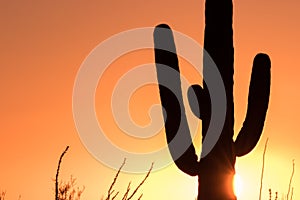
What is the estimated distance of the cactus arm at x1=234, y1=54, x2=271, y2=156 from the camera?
727cm

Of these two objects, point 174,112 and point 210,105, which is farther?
point 210,105

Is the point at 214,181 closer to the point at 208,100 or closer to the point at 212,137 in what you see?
the point at 212,137

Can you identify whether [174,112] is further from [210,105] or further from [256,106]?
[256,106]

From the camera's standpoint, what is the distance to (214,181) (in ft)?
23.4

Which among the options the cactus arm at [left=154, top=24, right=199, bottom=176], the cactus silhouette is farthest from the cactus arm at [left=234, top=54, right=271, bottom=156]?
the cactus arm at [left=154, top=24, right=199, bottom=176]

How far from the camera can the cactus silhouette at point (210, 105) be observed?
281 inches

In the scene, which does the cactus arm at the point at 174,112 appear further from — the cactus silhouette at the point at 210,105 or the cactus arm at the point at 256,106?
the cactus arm at the point at 256,106

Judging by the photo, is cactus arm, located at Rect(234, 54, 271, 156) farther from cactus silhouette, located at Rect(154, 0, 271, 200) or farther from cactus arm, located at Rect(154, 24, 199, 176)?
cactus arm, located at Rect(154, 24, 199, 176)

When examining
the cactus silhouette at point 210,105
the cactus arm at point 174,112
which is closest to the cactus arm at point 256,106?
the cactus silhouette at point 210,105

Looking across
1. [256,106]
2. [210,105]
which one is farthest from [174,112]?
[256,106]

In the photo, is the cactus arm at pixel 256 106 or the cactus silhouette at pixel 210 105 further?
the cactus arm at pixel 256 106

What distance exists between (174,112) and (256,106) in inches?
42.0

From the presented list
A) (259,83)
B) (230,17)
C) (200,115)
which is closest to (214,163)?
(200,115)

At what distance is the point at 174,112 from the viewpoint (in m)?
7.27
